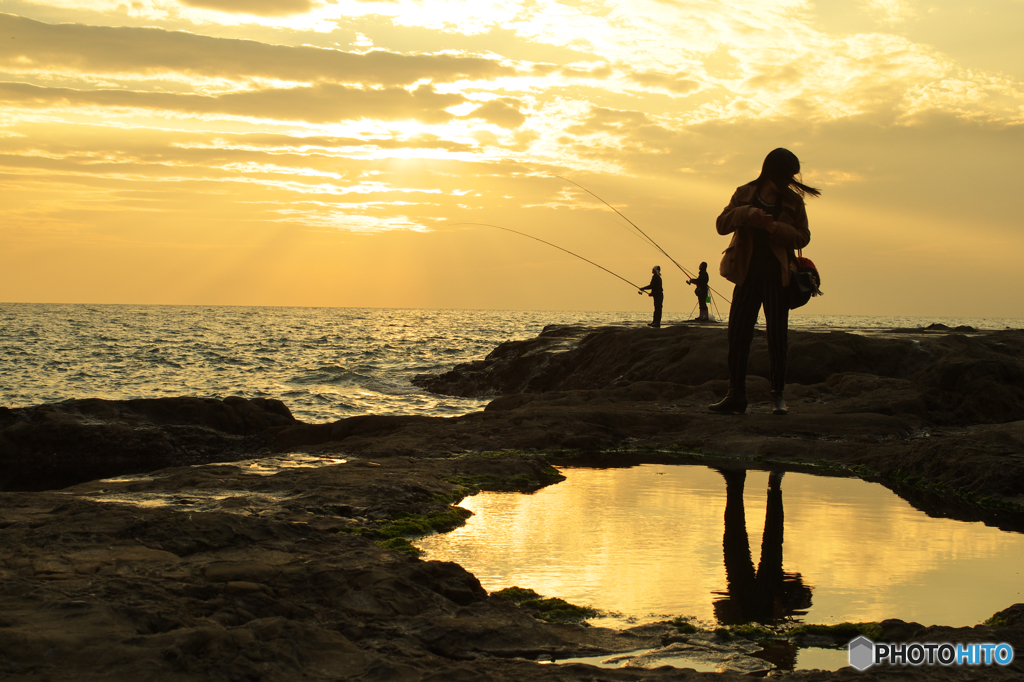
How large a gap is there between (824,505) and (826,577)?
4.07ft

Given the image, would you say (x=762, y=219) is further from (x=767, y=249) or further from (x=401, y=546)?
(x=401, y=546)

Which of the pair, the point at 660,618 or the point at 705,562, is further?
the point at 705,562

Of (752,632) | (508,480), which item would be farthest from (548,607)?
(508,480)

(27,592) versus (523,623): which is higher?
(27,592)

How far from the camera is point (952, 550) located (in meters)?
3.17

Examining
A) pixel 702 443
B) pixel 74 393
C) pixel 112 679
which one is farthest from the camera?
pixel 74 393

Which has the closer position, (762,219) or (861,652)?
(861,652)

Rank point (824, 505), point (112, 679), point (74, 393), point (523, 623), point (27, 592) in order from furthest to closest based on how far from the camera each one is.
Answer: point (74, 393) < point (824, 505) < point (523, 623) < point (27, 592) < point (112, 679)

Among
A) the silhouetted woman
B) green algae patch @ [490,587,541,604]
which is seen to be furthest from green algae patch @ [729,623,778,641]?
the silhouetted woman

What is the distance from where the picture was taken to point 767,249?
21.0ft

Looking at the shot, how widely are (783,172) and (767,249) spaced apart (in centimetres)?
67

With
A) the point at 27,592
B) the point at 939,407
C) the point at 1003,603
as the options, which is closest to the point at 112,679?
the point at 27,592

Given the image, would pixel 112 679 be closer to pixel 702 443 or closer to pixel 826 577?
pixel 826 577

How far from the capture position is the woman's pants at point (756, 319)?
6.44 m
